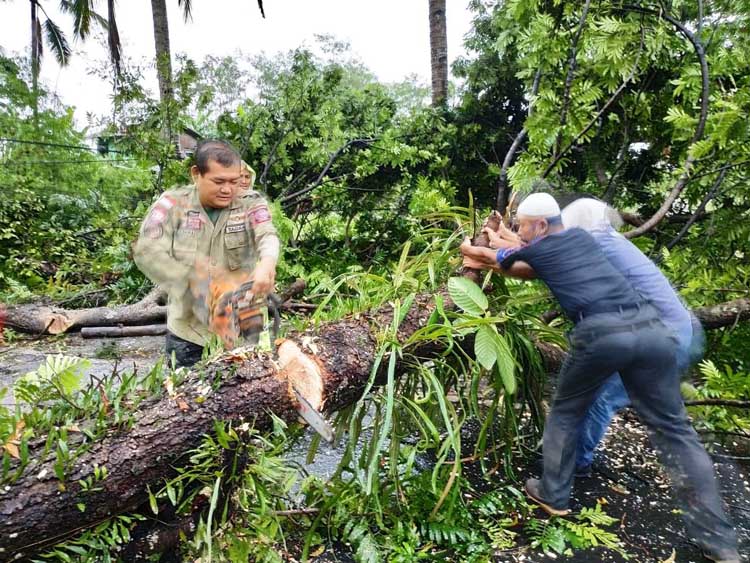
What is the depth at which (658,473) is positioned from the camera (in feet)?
8.46

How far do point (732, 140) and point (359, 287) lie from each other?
2.08 m

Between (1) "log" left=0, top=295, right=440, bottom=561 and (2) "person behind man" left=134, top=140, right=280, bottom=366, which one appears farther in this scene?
(2) "person behind man" left=134, top=140, right=280, bottom=366

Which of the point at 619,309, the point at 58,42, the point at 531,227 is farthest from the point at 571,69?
the point at 58,42

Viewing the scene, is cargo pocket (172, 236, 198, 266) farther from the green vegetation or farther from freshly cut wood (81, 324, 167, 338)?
freshly cut wood (81, 324, 167, 338)

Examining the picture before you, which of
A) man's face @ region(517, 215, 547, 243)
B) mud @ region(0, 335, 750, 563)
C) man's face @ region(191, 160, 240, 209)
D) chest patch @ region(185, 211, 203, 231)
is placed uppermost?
man's face @ region(191, 160, 240, 209)

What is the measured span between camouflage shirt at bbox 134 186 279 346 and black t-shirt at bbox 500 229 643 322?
120cm

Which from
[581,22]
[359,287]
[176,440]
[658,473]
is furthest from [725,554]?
[581,22]

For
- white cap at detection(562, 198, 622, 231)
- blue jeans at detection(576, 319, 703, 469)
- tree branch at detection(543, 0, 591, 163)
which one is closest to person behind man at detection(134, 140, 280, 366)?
white cap at detection(562, 198, 622, 231)

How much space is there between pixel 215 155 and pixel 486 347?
1.46 metres

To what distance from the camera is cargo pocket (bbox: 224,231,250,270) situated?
2.42 m

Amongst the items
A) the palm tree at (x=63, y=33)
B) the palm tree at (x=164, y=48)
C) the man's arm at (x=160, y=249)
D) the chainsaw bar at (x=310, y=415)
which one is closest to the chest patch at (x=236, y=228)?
the man's arm at (x=160, y=249)

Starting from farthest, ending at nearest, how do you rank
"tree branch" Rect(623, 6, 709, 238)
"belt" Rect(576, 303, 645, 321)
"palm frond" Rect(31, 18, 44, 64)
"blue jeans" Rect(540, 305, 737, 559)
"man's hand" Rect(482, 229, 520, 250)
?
"palm frond" Rect(31, 18, 44, 64), "tree branch" Rect(623, 6, 709, 238), "man's hand" Rect(482, 229, 520, 250), "belt" Rect(576, 303, 645, 321), "blue jeans" Rect(540, 305, 737, 559)

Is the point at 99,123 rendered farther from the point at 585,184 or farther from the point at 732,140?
the point at 732,140

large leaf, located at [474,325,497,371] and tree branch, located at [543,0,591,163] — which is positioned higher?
tree branch, located at [543,0,591,163]
